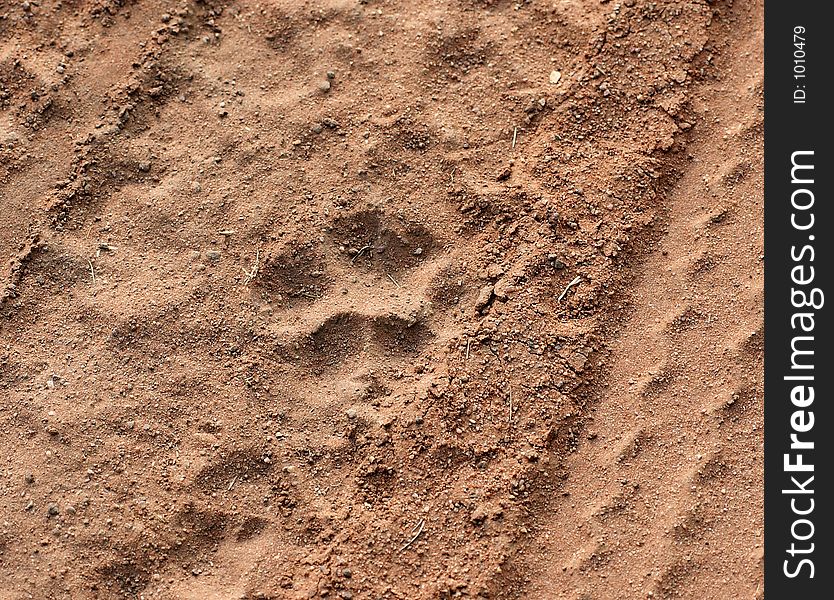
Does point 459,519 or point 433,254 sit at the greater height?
point 433,254

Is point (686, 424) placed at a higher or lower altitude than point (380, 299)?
lower

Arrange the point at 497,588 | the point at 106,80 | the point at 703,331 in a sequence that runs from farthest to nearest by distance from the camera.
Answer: the point at 106,80 → the point at 703,331 → the point at 497,588

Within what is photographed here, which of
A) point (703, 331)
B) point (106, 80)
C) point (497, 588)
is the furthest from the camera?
point (106, 80)

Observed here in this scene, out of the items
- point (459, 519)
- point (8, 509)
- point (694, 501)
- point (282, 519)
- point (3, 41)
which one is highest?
point (3, 41)

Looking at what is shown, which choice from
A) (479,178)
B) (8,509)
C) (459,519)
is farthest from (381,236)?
(8,509)

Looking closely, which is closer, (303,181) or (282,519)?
(282,519)

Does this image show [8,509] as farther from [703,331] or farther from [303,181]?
[703,331]
